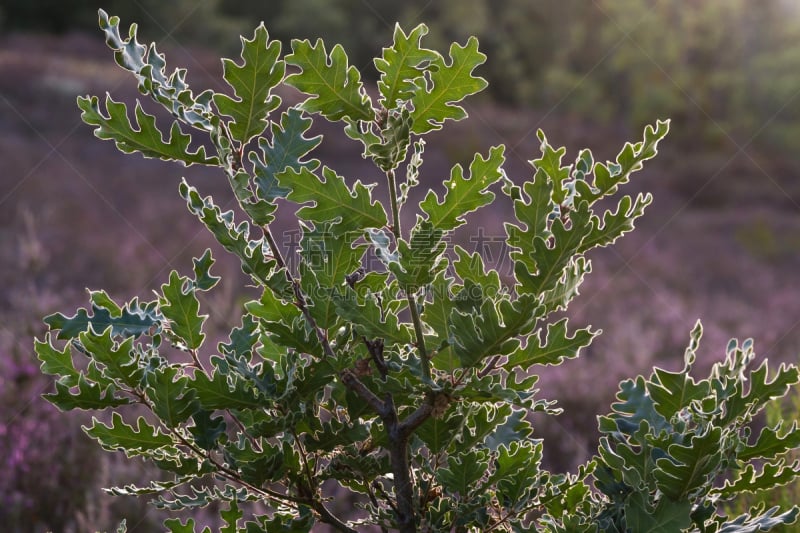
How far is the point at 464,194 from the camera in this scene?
1034 mm

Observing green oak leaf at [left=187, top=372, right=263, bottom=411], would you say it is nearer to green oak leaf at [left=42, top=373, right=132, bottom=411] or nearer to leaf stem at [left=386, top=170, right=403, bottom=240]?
green oak leaf at [left=42, top=373, right=132, bottom=411]

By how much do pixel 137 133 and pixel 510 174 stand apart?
11.7 metres

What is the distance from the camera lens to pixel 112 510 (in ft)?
10.2

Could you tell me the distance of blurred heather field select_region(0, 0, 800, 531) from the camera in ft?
13.2

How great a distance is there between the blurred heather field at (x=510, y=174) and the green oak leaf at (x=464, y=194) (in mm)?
496

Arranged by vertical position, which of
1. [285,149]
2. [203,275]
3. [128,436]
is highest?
[285,149]

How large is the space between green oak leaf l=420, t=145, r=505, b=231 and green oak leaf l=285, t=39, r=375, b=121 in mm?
150

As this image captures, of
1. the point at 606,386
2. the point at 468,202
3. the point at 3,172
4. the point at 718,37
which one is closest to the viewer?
the point at 468,202

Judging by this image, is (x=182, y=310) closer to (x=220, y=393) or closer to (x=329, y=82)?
(x=220, y=393)

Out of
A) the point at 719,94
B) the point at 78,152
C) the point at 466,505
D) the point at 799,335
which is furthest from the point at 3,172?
the point at 719,94

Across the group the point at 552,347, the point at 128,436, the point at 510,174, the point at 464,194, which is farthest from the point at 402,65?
the point at 510,174

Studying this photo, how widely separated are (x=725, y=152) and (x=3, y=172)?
17.6 m

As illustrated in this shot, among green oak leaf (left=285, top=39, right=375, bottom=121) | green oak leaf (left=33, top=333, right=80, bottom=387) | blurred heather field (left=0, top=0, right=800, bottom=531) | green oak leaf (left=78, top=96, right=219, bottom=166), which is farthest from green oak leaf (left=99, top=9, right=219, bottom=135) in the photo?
blurred heather field (left=0, top=0, right=800, bottom=531)

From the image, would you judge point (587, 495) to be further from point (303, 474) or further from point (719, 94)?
point (719, 94)
